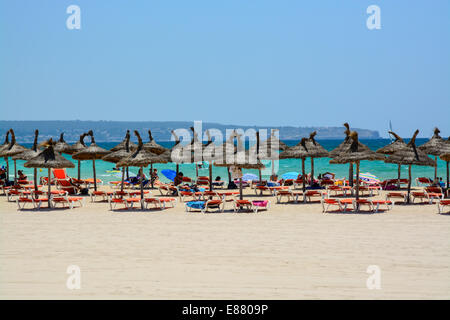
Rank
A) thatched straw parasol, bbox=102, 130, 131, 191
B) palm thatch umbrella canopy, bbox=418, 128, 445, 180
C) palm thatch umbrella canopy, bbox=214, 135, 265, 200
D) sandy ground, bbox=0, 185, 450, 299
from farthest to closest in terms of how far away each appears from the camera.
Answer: palm thatch umbrella canopy, bbox=418, 128, 445, 180
thatched straw parasol, bbox=102, 130, 131, 191
palm thatch umbrella canopy, bbox=214, 135, 265, 200
sandy ground, bbox=0, 185, 450, 299

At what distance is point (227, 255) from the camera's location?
770cm

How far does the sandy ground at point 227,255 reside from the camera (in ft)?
19.4

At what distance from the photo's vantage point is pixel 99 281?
20.6 ft

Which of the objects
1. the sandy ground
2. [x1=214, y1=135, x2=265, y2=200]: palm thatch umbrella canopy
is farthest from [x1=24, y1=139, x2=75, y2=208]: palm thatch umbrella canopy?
[x1=214, y1=135, x2=265, y2=200]: palm thatch umbrella canopy

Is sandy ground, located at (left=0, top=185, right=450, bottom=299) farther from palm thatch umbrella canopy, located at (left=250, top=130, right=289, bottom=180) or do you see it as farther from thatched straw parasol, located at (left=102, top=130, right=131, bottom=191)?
thatched straw parasol, located at (left=102, top=130, right=131, bottom=191)

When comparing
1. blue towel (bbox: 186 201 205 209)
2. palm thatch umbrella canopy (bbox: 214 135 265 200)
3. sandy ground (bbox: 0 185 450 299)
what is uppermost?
palm thatch umbrella canopy (bbox: 214 135 265 200)

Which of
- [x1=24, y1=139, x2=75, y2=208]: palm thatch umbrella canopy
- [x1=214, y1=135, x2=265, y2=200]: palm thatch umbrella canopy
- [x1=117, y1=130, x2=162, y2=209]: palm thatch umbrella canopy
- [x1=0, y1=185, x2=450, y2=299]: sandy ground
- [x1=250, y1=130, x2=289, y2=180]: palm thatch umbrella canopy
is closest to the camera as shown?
[x1=0, y1=185, x2=450, y2=299]: sandy ground

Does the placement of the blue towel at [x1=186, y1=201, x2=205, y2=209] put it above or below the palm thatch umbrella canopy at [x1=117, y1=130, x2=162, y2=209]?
below

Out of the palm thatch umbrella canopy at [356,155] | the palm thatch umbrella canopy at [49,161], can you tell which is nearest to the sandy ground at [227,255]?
the palm thatch umbrella canopy at [356,155]

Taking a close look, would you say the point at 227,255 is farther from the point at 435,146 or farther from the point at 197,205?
the point at 435,146

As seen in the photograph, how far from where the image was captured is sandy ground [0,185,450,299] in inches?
233

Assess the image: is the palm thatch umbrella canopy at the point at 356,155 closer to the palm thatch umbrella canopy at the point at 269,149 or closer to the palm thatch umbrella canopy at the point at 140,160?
the palm thatch umbrella canopy at the point at 269,149
